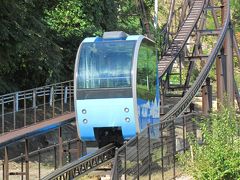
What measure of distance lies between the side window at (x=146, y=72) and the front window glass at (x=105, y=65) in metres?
0.38

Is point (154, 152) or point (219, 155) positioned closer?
point (219, 155)

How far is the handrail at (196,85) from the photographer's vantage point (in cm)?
2225

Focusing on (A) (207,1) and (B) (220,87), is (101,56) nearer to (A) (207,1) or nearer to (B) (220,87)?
(B) (220,87)

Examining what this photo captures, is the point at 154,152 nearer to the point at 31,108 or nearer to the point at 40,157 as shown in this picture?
the point at 40,157

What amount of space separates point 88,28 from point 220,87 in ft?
24.4

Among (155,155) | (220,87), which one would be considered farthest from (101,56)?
(220,87)

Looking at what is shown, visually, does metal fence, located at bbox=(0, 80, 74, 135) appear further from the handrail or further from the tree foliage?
the handrail

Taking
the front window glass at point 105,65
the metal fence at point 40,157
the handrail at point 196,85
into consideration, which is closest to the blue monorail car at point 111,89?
the front window glass at point 105,65

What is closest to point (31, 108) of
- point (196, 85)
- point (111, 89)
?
point (111, 89)

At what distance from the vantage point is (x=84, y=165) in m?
15.1

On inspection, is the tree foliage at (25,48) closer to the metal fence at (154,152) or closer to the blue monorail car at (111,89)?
the blue monorail car at (111,89)

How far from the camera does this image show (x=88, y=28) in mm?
30344

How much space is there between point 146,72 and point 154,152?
3920mm

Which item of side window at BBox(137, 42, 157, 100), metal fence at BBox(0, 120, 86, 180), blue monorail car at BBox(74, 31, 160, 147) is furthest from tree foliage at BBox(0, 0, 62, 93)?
side window at BBox(137, 42, 157, 100)
